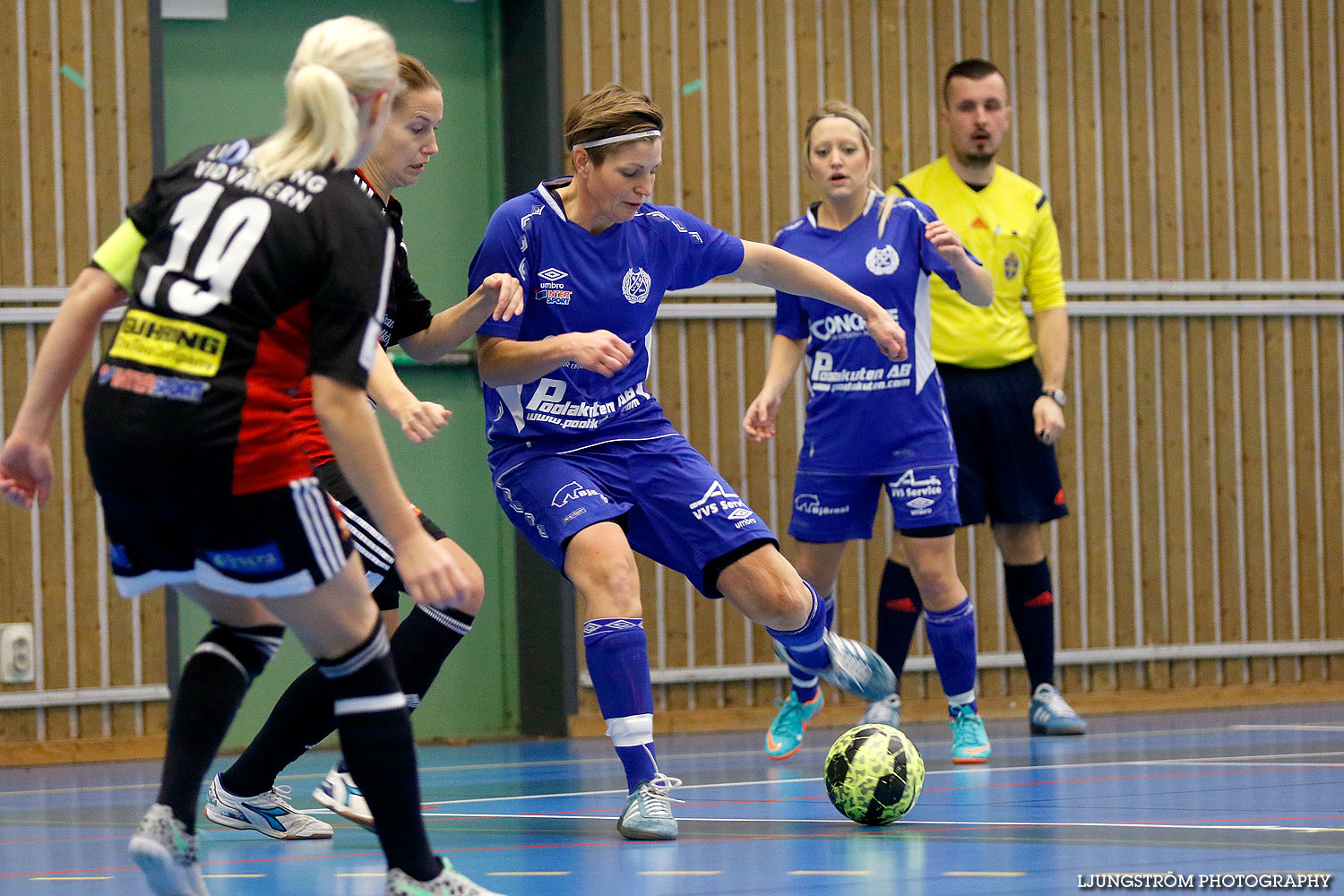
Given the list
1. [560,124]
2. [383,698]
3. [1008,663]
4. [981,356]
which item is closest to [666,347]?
[560,124]

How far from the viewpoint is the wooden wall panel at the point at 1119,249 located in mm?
8016

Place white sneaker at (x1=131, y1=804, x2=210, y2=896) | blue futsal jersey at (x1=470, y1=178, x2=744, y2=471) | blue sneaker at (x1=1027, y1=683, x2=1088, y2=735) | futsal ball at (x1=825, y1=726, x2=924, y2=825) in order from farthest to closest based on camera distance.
A: blue sneaker at (x1=1027, y1=683, x2=1088, y2=735), blue futsal jersey at (x1=470, y1=178, x2=744, y2=471), futsal ball at (x1=825, y1=726, x2=924, y2=825), white sneaker at (x1=131, y1=804, x2=210, y2=896)

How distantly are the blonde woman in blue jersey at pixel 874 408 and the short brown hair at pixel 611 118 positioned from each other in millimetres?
1710

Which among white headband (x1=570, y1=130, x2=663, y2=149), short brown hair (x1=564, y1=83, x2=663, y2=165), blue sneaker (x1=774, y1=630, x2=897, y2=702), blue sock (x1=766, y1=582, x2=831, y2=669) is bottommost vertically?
blue sneaker (x1=774, y1=630, x2=897, y2=702)

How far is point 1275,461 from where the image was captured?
8875mm

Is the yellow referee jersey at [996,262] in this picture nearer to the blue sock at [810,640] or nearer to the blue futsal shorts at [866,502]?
the blue futsal shorts at [866,502]

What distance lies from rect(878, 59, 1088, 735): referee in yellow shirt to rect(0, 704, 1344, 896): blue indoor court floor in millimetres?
614

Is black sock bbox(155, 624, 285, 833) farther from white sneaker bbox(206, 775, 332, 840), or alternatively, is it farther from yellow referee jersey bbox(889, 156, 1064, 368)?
yellow referee jersey bbox(889, 156, 1064, 368)

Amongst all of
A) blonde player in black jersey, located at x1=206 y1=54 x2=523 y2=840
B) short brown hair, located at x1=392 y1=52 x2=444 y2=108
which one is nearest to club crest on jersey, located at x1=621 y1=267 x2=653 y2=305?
blonde player in black jersey, located at x1=206 y1=54 x2=523 y2=840

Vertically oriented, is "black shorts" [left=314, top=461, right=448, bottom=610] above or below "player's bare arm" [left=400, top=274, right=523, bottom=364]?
below

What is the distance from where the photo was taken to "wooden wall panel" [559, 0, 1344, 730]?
8.02 meters

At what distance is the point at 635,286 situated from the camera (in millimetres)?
4484

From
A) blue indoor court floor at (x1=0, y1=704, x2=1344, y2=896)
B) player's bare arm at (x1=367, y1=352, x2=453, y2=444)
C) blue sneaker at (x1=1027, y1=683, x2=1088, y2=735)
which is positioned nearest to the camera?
blue indoor court floor at (x1=0, y1=704, x2=1344, y2=896)

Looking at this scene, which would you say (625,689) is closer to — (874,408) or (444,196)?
(874,408)
